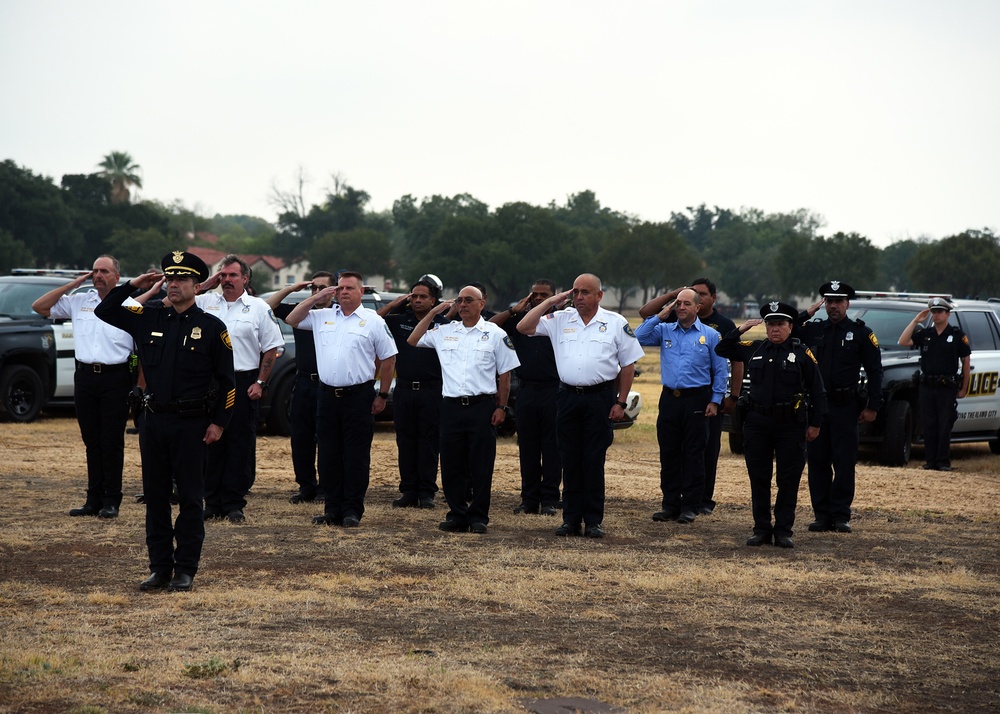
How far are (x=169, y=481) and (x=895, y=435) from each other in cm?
957

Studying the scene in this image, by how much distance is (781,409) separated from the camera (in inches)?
357

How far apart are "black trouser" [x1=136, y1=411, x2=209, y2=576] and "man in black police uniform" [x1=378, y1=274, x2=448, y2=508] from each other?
12.0 ft

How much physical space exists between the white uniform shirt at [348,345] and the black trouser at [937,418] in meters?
7.19

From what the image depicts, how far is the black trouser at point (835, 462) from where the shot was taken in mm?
10051

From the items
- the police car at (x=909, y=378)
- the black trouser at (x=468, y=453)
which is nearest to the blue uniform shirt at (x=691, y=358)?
the black trouser at (x=468, y=453)

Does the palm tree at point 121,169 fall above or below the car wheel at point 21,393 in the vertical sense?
above

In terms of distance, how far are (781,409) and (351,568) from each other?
132 inches

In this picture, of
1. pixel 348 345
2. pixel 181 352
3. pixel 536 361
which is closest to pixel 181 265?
pixel 181 352

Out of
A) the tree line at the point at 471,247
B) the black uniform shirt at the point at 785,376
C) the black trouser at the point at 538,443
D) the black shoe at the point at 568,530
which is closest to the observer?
the black uniform shirt at the point at 785,376

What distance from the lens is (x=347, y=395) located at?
31.9 ft

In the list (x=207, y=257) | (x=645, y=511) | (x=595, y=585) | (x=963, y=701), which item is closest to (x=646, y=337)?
(x=645, y=511)

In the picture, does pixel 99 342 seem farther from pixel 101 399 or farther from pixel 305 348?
pixel 305 348

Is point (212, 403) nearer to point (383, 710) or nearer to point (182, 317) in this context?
point (182, 317)

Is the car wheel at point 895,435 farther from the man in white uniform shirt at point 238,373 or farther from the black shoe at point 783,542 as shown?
the man in white uniform shirt at point 238,373
